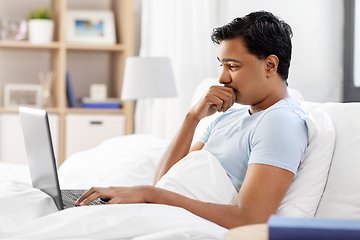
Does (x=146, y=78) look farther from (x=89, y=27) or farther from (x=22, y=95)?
(x=22, y=95)

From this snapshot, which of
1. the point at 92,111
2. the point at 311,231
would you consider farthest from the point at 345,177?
the point at 92,111

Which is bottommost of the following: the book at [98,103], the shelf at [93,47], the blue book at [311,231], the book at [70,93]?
the book at [98,103]

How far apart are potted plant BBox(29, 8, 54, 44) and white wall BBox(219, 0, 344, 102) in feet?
5.18

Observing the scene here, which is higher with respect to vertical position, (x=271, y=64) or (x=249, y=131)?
(x=271, y=64)

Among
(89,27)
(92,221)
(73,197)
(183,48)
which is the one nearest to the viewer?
(92,221)

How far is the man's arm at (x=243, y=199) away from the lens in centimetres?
111

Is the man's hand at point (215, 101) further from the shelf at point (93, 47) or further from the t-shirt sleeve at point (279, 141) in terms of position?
the shelf at point (93, 47)

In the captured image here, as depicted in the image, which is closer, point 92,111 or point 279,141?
point 279,141

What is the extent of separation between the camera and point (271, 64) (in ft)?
4.36

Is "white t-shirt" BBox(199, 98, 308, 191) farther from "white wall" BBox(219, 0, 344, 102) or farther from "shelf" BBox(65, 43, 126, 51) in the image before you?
"shelf" BBox(65, 43, 126, 51)

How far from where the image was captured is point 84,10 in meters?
3.49

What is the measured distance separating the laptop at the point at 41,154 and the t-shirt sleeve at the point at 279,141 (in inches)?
19.1

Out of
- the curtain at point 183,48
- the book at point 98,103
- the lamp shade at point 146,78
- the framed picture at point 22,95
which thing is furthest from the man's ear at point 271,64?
the framed picture at point 22,95

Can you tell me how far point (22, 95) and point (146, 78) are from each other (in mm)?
1152
